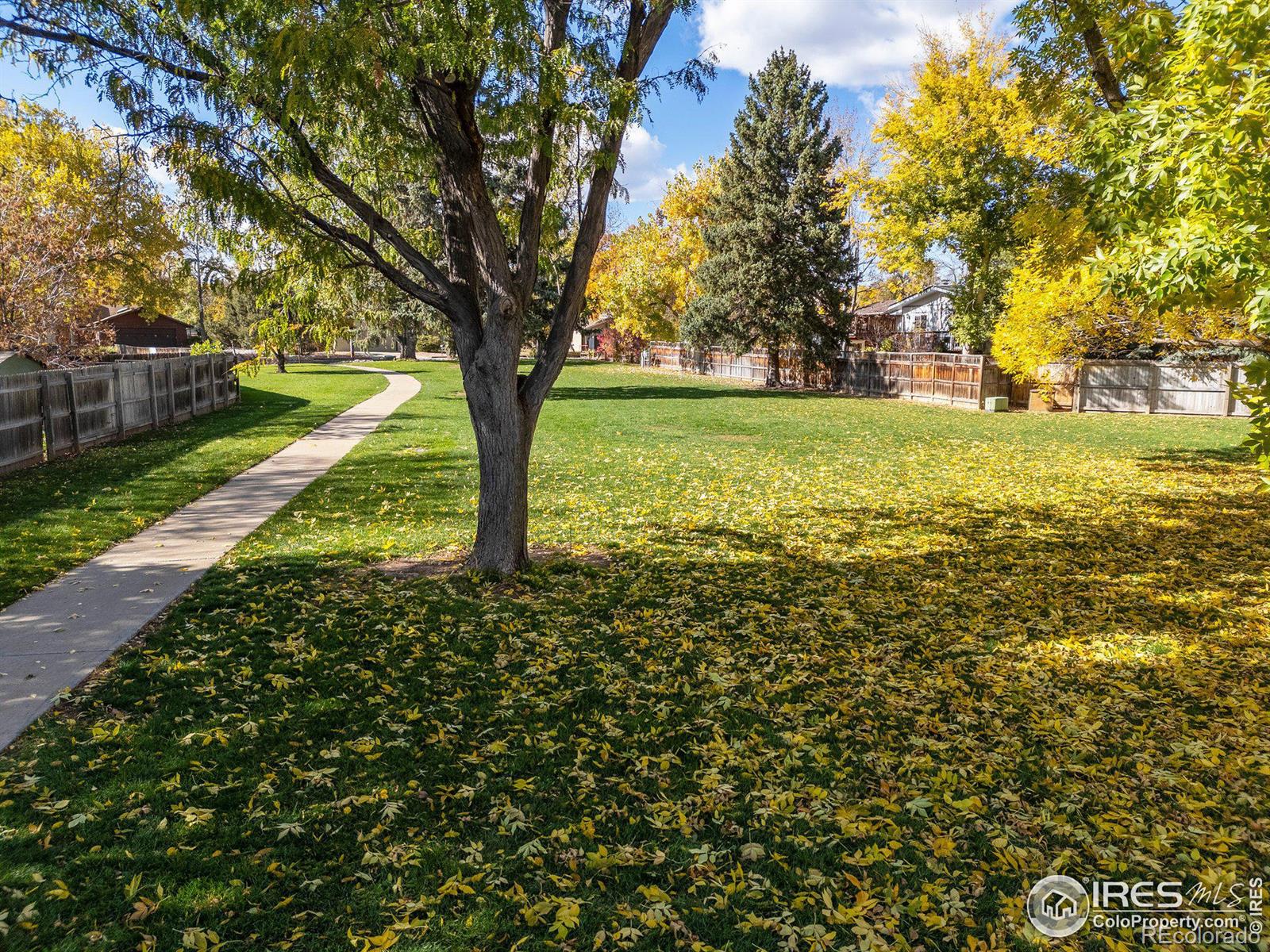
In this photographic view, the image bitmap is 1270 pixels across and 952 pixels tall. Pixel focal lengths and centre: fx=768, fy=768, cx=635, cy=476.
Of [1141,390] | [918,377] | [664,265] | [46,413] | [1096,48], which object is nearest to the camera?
[1096,48]

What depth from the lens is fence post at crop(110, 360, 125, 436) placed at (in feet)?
48.1

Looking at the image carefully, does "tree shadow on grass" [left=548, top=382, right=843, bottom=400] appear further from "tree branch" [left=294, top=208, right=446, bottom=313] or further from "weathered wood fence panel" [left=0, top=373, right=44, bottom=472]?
"tree branch" [left=294, top=208, right=446, bottom=313]

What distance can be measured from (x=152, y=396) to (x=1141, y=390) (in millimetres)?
27184

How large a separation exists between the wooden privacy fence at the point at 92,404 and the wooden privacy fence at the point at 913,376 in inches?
878

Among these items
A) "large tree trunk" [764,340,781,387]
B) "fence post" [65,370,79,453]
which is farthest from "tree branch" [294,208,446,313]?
"large tree trunk" [764,340,781,387]

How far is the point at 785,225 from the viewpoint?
31.0 m

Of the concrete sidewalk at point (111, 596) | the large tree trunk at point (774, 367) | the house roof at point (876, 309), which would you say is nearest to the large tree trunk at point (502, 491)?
the concrete sidewalk at point (111, 596)

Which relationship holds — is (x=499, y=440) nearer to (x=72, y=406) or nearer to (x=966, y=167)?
(x=72, y=406)

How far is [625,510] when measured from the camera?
969 cm

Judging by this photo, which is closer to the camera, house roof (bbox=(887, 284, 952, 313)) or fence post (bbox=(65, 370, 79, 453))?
fence post (bbox=(65, 370, 79, 453))

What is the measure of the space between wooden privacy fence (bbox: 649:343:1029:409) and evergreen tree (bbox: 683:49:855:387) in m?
1.60

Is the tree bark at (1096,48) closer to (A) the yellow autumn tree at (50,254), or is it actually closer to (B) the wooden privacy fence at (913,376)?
(A) the yellow autumn tree at (50,254)

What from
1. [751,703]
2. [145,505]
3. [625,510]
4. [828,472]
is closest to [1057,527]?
[828,472]

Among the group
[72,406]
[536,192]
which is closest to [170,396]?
[72,406]
